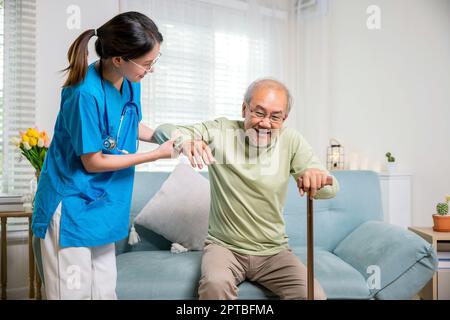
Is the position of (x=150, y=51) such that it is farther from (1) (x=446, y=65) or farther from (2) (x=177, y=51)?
(1) (x=446, y=65)

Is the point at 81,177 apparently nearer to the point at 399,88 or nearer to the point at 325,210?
the point at 325,210

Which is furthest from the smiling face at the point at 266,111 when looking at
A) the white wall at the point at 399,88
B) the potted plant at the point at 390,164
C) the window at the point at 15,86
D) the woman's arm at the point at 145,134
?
the white wall at the point at 399,88

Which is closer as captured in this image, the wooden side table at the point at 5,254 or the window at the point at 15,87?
the wooden side table at the point at 5,254

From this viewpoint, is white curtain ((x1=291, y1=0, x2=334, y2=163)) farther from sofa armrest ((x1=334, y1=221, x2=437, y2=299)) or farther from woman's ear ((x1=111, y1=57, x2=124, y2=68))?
woman's ear ((x1=111, y1=57, x2=124, y2=68))

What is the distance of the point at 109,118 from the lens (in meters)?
1.23

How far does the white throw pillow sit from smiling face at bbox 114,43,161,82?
0.91m

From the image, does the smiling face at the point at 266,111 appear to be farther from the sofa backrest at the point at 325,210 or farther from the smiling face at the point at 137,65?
the sofa backrest at the point at 325,210

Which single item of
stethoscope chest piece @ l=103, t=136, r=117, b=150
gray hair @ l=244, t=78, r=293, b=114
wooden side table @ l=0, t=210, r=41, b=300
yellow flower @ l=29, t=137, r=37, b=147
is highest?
gray hair @ l=244, t=78, r=293, b=114

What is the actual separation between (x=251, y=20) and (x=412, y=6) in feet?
3.88

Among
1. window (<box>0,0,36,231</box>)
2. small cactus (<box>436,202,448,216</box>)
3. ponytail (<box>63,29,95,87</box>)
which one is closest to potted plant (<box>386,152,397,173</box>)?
small cactus (<box>436,202,448,216</box>)

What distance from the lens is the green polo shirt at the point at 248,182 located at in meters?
1.55

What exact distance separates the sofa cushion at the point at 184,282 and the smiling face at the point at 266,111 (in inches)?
21.8

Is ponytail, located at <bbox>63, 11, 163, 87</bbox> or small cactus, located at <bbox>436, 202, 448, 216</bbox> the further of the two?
small cactus, located at <bbox>436, 202, 448, 216</bbox>

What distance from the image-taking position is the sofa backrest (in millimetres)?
2149
